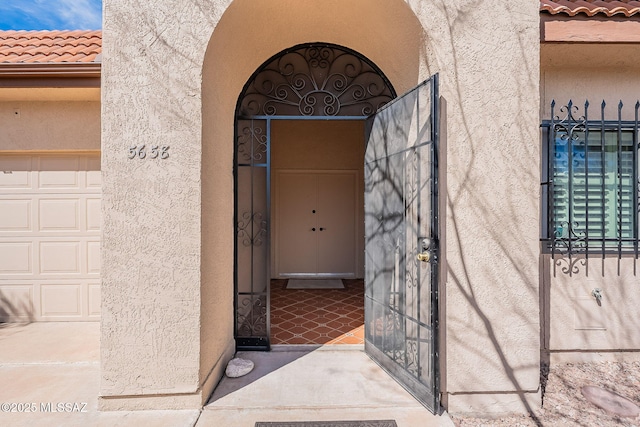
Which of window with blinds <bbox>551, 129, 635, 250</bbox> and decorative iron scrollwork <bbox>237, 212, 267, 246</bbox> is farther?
decorative iron scrollwork <bbox>237, 212, 267, 246</bbox>

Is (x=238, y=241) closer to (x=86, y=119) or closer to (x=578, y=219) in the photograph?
(x=86, y=119)

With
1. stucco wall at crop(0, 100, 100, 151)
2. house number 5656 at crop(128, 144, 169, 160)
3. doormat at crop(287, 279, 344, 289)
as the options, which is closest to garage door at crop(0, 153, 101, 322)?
stucco wall at crop(0, 100, 100, 151)

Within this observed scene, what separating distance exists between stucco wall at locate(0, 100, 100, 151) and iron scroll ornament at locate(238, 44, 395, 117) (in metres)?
2.73

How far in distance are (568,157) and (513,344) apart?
2.38 m

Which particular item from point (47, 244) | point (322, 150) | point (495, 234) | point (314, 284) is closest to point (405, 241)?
point (495, 234)

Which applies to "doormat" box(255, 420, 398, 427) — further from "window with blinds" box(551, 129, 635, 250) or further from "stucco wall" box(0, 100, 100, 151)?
"stucco wall" box(0, 100, 100, 151)

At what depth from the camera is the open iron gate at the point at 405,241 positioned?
2.86 metres

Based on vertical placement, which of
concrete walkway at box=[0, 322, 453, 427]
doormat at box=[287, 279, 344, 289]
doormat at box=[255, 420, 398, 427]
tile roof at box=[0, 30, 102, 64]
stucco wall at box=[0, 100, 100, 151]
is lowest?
doormat at box=[255, 420, 398, 427]

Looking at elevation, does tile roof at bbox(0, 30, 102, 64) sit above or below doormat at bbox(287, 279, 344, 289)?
above

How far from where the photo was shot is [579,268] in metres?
3.86

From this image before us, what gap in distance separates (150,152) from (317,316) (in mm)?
3528

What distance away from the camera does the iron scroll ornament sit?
4.12 meters

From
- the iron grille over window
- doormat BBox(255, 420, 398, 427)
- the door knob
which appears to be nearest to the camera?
doormat BBox(255, 420, 398, 427)

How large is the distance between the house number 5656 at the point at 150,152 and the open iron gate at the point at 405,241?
2326 mm
